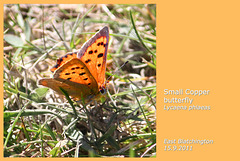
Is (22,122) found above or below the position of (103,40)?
below

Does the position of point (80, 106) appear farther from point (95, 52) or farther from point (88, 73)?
point (95, 52)

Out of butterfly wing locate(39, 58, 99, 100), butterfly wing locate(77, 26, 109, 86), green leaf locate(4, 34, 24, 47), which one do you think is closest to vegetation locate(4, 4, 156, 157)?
green leaf locate(4, 34, 24, 47)

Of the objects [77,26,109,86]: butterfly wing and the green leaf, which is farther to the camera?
the green leaf

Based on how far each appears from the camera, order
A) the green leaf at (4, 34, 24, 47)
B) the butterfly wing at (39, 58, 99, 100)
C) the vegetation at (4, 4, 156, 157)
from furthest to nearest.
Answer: the green leaf at (4, 34, 24, 47) < the vegetation at (4, 4, 156, 157) < the butterfly wing at (39, 58, 99, 100)

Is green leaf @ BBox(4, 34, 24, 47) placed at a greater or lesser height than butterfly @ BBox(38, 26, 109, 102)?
greater

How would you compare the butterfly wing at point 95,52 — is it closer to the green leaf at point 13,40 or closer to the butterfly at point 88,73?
the butterfly at point 88,73

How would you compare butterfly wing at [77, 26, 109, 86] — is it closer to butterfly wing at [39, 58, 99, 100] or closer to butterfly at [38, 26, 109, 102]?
butterfly at [38, 26, 109, 102]

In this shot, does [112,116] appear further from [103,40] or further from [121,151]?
[103,40]

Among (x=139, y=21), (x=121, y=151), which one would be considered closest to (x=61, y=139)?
(x=121, y=151)

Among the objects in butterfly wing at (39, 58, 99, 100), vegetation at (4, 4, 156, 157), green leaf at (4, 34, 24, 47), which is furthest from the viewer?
green leaf at (4, 34, 24, 47)
